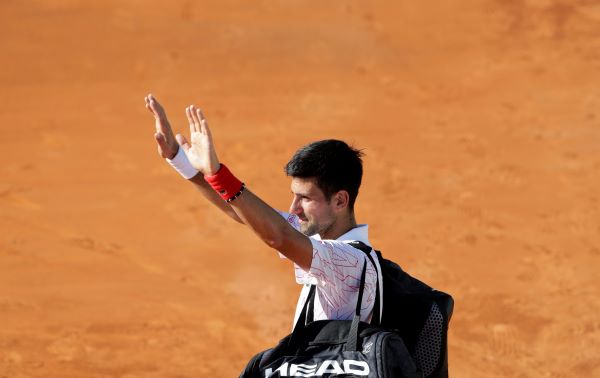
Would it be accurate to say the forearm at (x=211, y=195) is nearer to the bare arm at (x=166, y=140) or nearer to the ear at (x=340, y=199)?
the bare arm at (x=166, y=140)

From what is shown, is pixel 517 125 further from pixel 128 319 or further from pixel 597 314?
pixel 128 319

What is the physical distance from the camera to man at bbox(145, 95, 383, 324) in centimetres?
360

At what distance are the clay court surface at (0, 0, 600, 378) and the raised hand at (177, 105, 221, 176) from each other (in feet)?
15.8

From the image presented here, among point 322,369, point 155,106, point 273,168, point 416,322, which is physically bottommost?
point 322,369

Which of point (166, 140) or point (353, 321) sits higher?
point (166, 140)

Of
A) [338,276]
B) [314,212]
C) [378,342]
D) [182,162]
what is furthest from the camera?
[182,162]

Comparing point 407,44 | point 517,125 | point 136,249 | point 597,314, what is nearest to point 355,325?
point 597,314

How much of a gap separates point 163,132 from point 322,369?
3.94 ft

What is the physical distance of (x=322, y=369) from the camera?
3754 millimetres

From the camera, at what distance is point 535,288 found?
9.55m

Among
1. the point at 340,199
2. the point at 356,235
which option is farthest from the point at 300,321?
the point at 340,199

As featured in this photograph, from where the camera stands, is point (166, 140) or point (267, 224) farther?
point (166, 140)

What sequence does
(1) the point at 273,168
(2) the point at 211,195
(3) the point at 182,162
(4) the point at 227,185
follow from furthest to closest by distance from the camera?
(1) the point at 273,168
(2) the point at 211,195
(3) the point at 182,162
(4) the point at 227,185

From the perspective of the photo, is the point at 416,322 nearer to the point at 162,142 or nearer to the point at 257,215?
the point at 257,215
